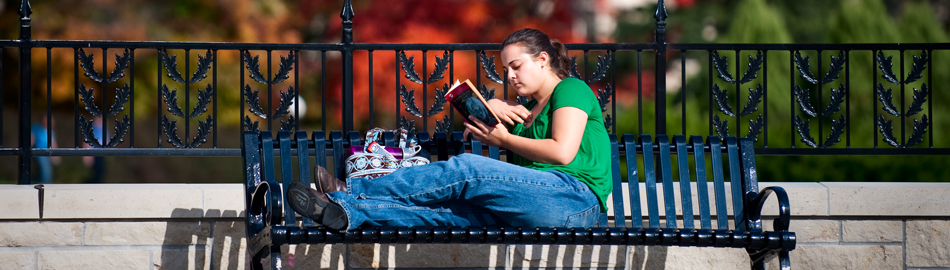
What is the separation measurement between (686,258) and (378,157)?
1.51 m

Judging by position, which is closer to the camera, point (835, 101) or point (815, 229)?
point (815, 229)

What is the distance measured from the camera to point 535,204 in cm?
281

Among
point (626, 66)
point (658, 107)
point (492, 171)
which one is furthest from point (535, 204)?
point (626, 66)

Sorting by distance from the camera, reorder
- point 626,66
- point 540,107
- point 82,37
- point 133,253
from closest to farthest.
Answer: point 540,107
point 133,253
point 82,37
point 626,66

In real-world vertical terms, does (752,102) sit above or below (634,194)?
above

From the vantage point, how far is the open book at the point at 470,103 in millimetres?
2902

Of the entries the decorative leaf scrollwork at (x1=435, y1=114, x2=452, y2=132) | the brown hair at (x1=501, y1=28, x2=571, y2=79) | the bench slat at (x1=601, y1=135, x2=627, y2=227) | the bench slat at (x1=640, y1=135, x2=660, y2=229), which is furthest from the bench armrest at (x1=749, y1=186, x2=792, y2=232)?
the decorative leaf scrollwork at (x1=435, y1=114, x2=452, y2=132)

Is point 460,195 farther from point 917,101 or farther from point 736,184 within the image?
point 917,101

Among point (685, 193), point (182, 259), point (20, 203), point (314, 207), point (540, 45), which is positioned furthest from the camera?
point (182, 259)

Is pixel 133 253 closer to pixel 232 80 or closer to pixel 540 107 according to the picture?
pixel 540 107

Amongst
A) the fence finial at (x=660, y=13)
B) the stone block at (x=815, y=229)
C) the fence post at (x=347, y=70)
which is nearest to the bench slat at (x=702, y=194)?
the stone block at (x=815, y=229)

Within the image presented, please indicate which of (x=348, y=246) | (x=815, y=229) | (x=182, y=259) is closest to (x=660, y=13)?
(x=815, y=229)

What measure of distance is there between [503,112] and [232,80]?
1015cm

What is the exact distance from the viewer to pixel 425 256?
3.64 m
